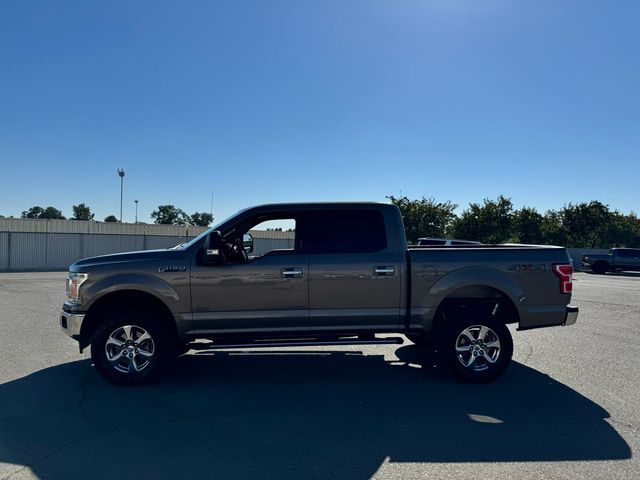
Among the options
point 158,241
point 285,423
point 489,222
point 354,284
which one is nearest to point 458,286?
point 354,284

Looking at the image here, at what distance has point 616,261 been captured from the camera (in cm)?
3009

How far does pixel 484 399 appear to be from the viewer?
A: 5.00 m

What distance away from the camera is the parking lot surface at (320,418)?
3514mm

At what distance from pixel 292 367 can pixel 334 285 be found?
150 cm

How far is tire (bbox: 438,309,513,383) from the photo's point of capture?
5.52 m

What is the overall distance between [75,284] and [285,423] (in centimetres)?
292

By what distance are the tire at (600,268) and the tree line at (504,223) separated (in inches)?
462

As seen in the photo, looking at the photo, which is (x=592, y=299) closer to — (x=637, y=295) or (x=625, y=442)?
(x=637, y=295)

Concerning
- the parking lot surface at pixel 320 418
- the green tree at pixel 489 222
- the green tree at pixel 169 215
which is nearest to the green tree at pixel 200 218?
the green tree at pixel 169 215

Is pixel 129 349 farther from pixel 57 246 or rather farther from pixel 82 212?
pixel 82 212

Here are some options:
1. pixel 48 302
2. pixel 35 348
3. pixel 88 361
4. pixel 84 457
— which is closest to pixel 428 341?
Answer: pixel 84 457

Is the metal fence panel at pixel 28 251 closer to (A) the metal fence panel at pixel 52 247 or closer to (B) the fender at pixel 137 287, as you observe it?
(A) the metal fence panel at pixel 52 247

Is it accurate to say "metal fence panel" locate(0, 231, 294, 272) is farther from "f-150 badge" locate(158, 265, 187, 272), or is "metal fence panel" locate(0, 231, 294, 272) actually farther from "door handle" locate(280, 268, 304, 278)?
"door handle" locate(280, 268, 304, 278)

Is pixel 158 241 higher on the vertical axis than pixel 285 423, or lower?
higher
